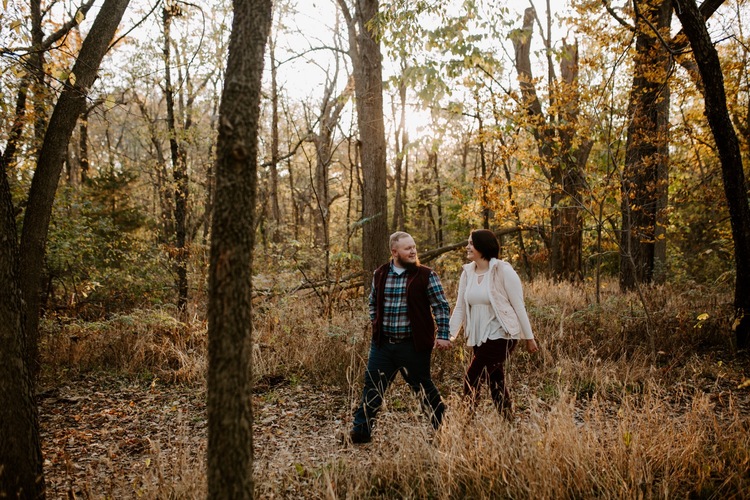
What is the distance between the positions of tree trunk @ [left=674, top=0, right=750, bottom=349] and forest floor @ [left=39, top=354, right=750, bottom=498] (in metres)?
0.79

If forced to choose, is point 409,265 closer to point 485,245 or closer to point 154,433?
point 485,245

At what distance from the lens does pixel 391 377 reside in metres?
4.40

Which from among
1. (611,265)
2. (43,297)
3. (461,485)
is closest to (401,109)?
(611,265)

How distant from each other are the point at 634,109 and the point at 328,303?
20.1ft

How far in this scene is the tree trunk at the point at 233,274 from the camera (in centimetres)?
201

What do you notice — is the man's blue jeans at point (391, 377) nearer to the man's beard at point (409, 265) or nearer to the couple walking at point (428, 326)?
the couple walking at point (428, 326)

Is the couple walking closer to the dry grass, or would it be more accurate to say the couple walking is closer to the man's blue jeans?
the man's blue jeans

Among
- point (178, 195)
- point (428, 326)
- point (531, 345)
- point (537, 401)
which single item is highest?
point (178, 195)

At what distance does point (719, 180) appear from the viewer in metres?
11.0

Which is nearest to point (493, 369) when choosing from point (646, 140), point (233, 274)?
point (233, 274)

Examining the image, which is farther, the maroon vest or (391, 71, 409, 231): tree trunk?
(391, 71, 409, 231): tree trunk

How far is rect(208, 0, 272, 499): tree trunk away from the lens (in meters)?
2.01

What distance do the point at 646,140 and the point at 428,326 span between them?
6246 millimetres

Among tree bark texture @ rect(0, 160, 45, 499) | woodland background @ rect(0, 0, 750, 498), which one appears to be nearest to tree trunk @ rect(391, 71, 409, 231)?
woodland background @ rect(0, 0, 750, 498)
